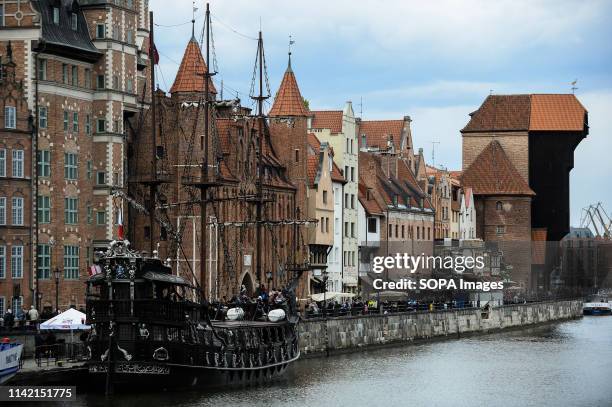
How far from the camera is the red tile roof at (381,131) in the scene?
149m

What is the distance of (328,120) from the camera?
128 metres

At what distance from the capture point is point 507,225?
180 m

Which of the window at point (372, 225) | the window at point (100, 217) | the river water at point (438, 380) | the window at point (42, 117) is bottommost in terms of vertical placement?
the river water at point (438, 380)

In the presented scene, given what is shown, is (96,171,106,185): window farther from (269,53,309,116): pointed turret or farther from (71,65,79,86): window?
(269,53,309,116): pointed turret

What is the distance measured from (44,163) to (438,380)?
23.6 metres

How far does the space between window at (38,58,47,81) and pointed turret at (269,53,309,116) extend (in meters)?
27.6

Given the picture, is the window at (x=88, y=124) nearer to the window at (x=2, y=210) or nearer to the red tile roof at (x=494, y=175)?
the window at (x=2, y=210)

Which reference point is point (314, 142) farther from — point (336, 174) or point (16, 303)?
point (16, 303)

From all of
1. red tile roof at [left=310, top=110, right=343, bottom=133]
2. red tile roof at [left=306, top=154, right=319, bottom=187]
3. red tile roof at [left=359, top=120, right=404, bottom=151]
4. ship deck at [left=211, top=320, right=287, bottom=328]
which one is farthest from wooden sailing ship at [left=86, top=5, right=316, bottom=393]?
red tile roof at [left=359, top=120, right=404, bottom=151]

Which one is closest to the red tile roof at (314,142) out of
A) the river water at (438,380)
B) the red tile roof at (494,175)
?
the river water at (438,380)

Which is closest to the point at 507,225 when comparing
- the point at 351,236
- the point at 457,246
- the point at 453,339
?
the point at 457,246

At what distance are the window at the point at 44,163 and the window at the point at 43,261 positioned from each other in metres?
3.72

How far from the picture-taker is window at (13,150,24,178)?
83.6 m

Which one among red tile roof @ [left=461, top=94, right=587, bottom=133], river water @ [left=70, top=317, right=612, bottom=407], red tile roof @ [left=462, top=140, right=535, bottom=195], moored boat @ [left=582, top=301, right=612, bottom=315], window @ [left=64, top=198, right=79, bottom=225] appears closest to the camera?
river water @ [left=70, top=317, right=612, bottom=407]
